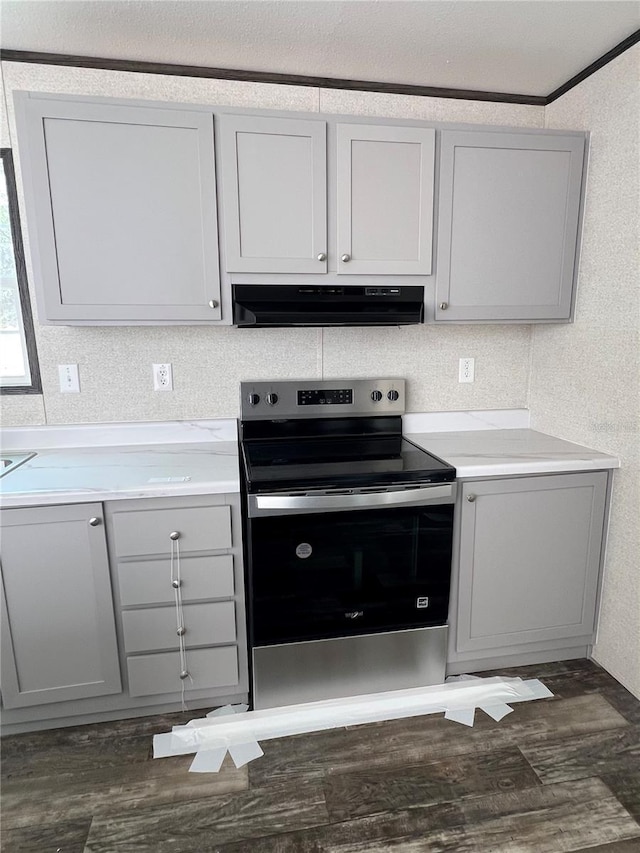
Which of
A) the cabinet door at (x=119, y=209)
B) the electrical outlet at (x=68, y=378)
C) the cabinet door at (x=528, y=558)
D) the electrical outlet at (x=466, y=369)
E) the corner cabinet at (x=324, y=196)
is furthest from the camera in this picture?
the electrical outlet at (x=466, y=369)

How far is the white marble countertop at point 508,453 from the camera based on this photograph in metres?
1.92

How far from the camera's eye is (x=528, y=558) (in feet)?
6.64

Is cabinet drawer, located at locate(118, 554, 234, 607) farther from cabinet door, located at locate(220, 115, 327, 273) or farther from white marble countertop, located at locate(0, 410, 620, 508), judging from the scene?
cabinet door, located at locate(220, 115, 327, 273)

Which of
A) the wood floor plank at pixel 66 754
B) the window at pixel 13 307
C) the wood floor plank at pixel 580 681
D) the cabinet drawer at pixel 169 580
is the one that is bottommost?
the wood floor plank at pixel 66 754

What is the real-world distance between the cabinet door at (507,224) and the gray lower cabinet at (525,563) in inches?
29.7

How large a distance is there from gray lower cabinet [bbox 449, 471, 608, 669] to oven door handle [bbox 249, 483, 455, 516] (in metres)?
0.13

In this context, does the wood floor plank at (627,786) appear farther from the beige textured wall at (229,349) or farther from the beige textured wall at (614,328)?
the beige textured wall at (229,349)

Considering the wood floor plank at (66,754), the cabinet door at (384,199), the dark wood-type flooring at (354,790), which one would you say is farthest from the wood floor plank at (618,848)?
the cabinet door at (384,199)

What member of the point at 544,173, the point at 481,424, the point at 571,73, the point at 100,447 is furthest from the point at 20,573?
the point at 571,73

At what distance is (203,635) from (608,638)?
1.66 m

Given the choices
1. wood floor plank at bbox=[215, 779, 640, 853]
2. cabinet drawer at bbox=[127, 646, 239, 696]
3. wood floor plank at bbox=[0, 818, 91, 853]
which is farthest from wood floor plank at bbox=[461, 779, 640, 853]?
wood floor plank at bbox=[0, 818, 91, 853]

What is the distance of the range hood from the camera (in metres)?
1.95

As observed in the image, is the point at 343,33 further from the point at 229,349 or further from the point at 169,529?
the point at 169,529

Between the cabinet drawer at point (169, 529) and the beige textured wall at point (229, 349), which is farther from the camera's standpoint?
the beige textured wall at point (229, 349)
